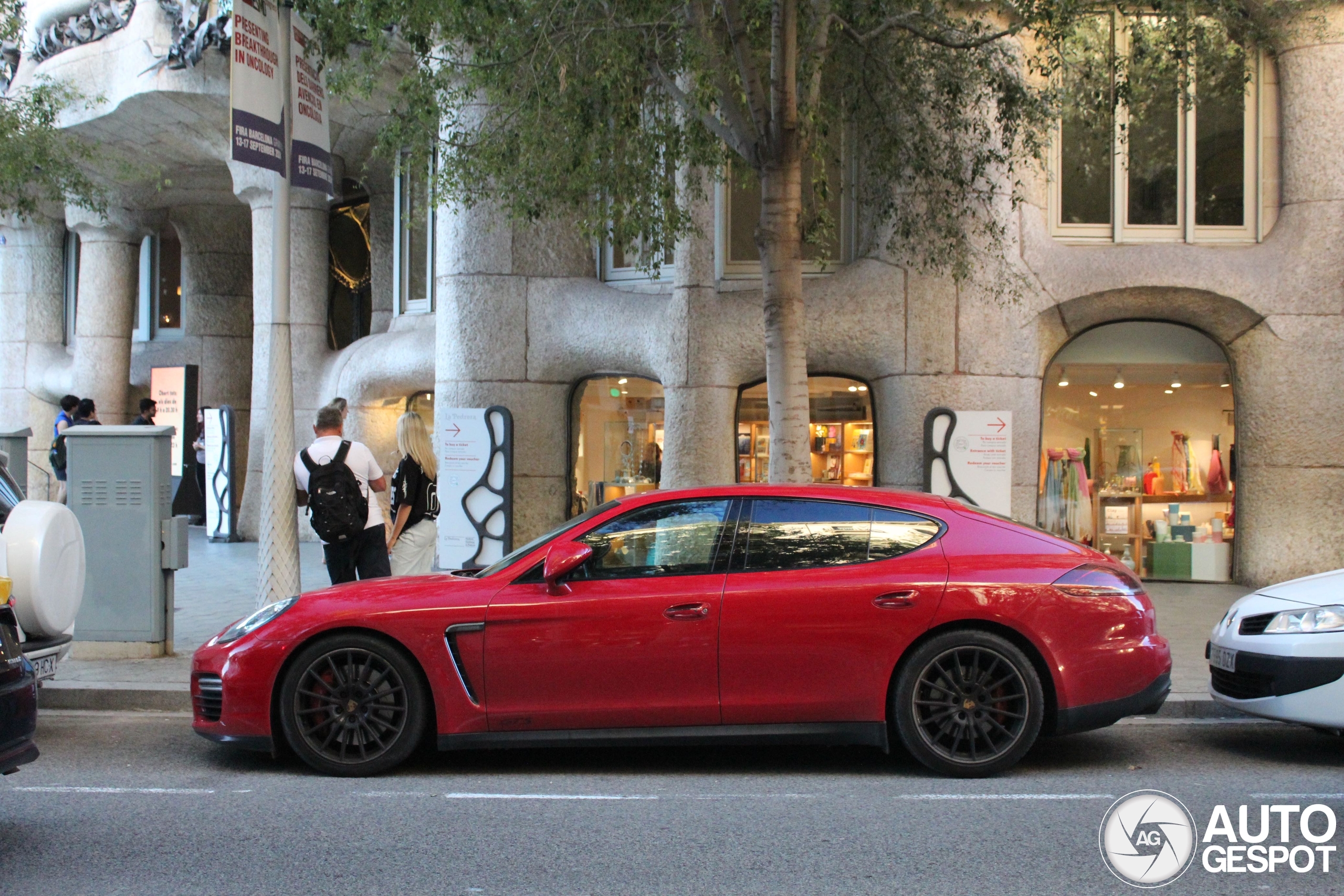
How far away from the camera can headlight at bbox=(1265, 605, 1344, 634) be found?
19.2ft

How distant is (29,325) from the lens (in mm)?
23562

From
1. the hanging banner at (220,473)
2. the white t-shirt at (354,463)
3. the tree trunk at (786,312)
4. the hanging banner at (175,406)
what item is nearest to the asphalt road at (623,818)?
the white t-shirt at (354,463)

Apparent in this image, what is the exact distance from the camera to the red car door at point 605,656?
218 inches

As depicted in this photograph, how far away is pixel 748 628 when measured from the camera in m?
5.53

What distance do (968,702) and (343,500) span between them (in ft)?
15.0

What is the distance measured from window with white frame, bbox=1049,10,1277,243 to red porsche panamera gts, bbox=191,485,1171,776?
8.13m

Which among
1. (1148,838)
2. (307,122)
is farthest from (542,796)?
(307,122)

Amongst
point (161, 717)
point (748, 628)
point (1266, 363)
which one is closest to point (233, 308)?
point (161, 717)

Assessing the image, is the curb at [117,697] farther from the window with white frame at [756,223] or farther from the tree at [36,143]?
the tree at [36,143]

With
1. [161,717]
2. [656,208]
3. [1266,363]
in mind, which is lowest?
[161,717]

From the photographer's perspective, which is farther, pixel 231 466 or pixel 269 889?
pixel 231 466

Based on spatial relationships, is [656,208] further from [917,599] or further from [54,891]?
[54,891]

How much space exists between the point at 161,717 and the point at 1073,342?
10.2m

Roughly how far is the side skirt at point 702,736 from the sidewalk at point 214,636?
2.52m
